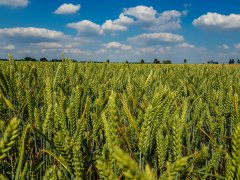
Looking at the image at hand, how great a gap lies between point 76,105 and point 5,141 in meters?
0.69

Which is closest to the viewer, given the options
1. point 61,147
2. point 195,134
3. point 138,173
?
point 138,173

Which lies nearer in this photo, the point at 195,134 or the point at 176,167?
the point at 176,167

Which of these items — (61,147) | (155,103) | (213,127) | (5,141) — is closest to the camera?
(5,141)

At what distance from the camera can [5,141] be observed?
1.36 ft

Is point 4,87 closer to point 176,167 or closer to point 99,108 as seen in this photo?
point 99,108

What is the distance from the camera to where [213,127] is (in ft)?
4.00

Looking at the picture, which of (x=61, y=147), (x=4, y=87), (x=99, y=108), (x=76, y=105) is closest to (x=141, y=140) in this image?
(x=61, y=147)

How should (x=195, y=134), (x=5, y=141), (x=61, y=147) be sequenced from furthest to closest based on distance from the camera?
(x=195, y=134)
(x=61, y=147)
(x=5, y=141)

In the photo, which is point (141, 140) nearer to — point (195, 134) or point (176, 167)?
point (176, 167)

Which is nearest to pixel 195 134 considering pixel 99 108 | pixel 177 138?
pixel 99 108

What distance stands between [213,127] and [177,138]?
2.13ft

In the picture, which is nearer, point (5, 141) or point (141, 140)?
point (5, 141)

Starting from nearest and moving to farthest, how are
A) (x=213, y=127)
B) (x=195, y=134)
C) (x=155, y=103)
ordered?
(x=155, y=103) < (x=213, y=127) < (x=195, y=134)

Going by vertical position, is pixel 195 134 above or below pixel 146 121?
below
